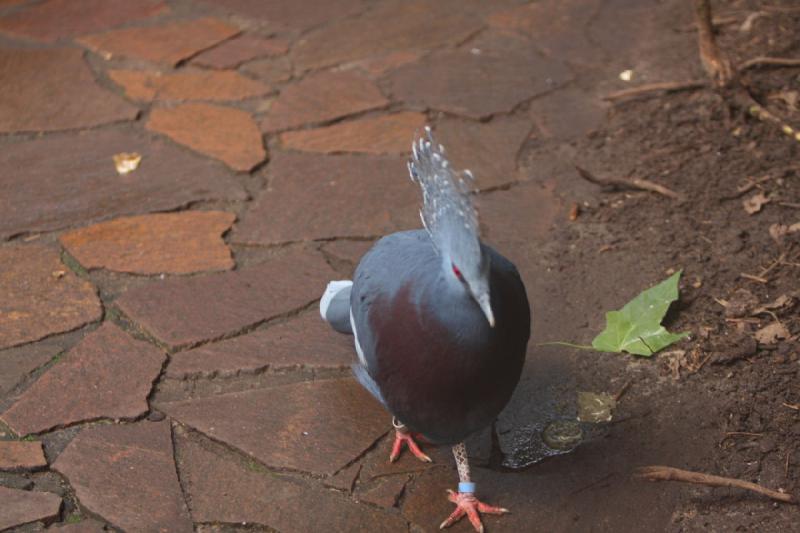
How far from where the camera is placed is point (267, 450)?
3.04 metres

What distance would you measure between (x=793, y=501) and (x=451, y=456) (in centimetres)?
100

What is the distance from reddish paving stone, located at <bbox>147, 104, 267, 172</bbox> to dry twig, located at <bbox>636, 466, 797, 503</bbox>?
2235 millimetres

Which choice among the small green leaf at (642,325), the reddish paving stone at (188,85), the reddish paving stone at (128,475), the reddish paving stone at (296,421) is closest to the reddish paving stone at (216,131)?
the reddish paving stone at (188,85)

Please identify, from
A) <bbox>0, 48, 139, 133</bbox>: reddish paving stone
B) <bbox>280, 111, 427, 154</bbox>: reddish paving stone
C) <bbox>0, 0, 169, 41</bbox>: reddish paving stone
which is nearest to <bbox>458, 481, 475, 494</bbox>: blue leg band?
<bbox>280, 111, 427, 154</bbox>: reddish paving stone

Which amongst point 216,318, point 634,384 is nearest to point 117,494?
point 216,318

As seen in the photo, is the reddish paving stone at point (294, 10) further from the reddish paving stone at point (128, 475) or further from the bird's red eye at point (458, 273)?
the bird's red eye at point (458, 273)

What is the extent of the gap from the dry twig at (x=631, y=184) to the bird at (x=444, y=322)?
1.47 meters

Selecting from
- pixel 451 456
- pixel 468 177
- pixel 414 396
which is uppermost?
pixel 468 177

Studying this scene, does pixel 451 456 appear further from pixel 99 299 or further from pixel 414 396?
pixel 99 299

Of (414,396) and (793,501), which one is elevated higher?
(414,396)

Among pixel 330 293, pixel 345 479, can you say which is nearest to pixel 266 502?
pixel 345 479

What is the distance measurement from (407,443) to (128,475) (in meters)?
0.85

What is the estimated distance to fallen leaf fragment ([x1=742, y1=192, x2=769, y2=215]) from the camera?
12.3 ft

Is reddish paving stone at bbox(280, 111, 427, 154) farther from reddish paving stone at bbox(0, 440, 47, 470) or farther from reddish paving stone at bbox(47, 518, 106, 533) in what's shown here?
reddish paving stone at bbox(47, 518, 106, 533)
